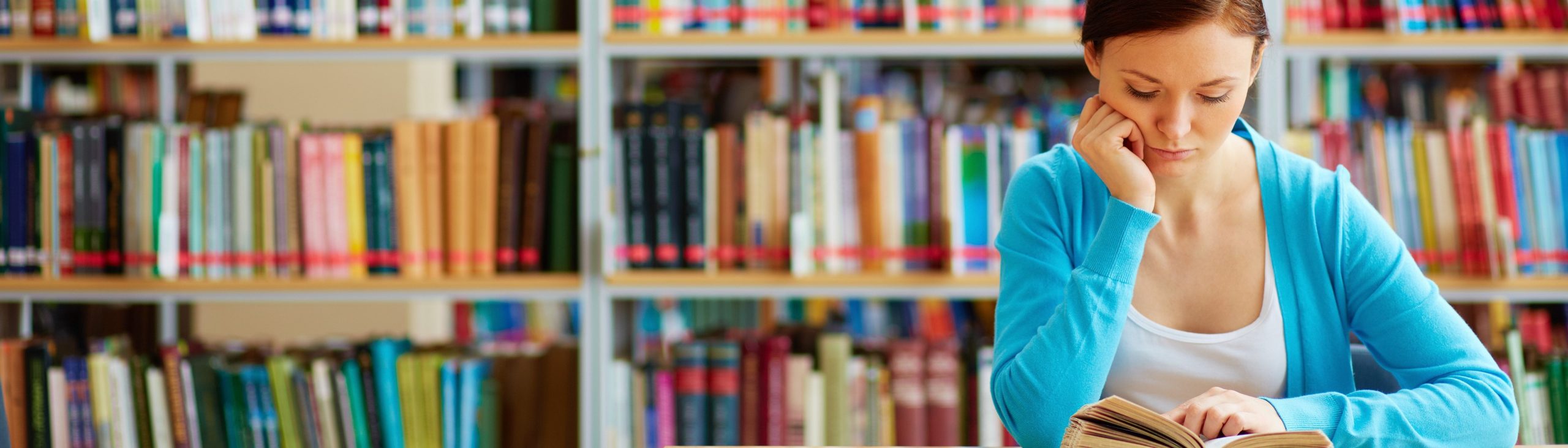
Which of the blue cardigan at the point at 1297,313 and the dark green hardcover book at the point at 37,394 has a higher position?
the blue cardigan at the point at 1297,313

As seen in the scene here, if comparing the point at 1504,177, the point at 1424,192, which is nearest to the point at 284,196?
the point at 1424,192

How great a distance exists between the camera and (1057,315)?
3.34 feet

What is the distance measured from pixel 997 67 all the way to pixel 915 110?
0.52 m

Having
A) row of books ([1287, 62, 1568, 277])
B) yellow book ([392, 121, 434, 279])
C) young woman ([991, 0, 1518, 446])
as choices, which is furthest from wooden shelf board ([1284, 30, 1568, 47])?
yellow book ([392, 121, 434, 279])

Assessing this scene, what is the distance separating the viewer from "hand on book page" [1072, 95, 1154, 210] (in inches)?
39.8

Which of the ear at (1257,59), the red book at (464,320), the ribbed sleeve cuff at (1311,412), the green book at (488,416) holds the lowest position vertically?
the red book at (464,320)

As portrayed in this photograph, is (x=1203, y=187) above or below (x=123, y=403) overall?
above

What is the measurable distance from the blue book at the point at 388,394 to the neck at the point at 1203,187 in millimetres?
1281

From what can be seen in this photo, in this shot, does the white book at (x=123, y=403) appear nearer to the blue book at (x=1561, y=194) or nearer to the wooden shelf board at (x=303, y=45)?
the wooden shelf board at (x=303, y=45)

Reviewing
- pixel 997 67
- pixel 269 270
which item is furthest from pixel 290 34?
pixel 997 67

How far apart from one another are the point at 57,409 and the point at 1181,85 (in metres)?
1.82

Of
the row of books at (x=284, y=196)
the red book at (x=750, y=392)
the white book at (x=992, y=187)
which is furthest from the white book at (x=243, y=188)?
the white book at (x=992, y=187)

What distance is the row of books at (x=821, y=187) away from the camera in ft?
5.90

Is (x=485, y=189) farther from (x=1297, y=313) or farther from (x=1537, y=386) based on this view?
(x=1537, y=386)
